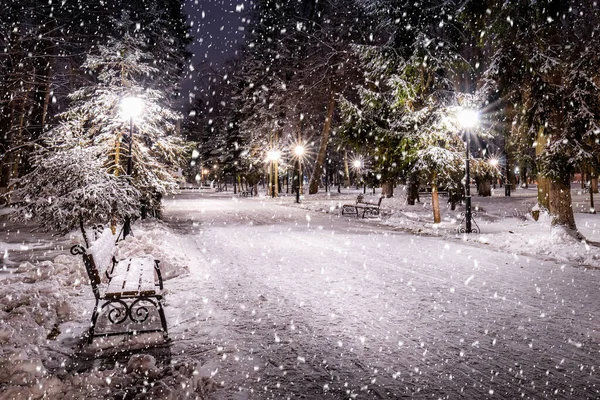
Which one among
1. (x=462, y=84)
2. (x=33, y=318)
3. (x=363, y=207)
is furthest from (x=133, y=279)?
(x=462, y=84)

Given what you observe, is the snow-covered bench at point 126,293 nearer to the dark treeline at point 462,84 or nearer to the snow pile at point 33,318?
the snow pile at point 33,318

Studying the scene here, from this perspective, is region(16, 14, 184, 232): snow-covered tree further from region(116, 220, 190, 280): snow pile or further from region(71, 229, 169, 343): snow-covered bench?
region(71, 229, 169, 343): snow-covered bench

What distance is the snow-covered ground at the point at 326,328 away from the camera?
3.80m

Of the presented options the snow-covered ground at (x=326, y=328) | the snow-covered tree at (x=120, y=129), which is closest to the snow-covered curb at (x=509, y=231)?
the snow-covered ground at (x=326, y=328)

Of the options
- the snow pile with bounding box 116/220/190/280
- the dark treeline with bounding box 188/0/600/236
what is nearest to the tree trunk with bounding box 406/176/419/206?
the dark treeline with bounding box 188/0/600/236

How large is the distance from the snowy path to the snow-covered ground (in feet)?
0.07

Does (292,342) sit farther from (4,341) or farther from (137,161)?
(137,161)

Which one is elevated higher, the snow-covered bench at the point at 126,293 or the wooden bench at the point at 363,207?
the wooden bench at the point at 363,207

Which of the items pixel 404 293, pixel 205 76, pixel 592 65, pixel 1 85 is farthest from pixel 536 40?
pixel 205 76

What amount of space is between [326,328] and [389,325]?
0.83 meters

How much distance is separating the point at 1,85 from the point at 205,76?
1373 inches

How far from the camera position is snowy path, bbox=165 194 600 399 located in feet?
12.8

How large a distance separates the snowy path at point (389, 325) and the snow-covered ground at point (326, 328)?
2cm

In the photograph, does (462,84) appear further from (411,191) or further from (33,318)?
(33,318)
